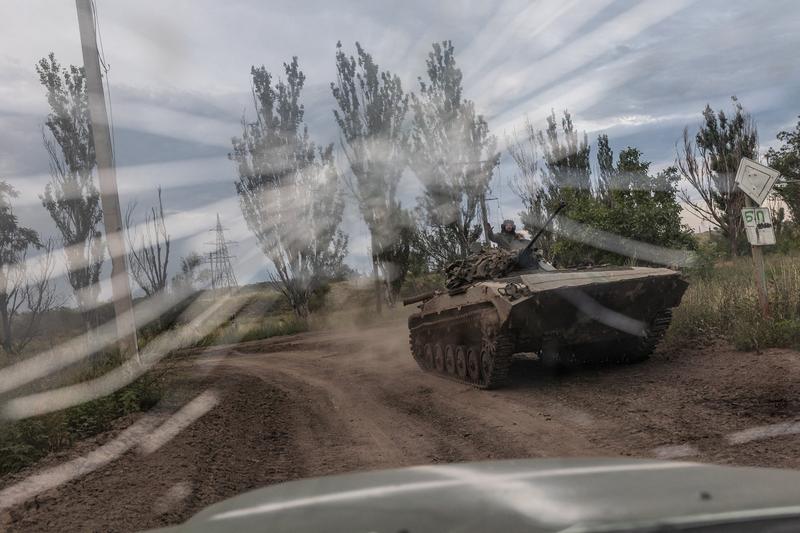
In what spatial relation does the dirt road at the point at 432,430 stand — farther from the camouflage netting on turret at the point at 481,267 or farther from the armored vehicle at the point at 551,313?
the camouflage netting on turret at the point at 481,267

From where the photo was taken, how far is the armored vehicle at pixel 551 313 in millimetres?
8578

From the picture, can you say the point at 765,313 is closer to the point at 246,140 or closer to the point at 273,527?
the point at 273,527

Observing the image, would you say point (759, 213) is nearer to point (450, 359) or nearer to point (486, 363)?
point (486, 363)

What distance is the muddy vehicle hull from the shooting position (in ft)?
28.1

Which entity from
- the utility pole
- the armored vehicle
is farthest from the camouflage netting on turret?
→ the utility pole

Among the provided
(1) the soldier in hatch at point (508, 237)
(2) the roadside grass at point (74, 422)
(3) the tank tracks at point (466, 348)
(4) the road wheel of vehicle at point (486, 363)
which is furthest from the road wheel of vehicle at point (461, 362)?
(2) the roadside grass at point (74, 422)

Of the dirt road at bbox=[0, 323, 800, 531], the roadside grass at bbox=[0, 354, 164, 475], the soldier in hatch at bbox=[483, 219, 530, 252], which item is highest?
the soldier in hatch at bbox=[483, 219, 530, 252]

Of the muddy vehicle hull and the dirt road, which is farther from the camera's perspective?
the muddy vehicle hull

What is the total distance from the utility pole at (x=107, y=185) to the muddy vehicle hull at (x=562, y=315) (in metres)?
4.72

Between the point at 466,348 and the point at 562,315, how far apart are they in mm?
1878

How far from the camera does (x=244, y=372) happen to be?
514 inches

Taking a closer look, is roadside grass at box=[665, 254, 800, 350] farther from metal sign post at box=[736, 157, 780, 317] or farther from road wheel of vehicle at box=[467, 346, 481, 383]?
road wheel of vehicle at box=[467, 346, 481, 383]

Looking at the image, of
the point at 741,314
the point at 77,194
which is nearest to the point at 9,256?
the point at 77,194

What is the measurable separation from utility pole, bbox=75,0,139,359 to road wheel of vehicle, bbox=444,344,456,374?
15.3ft
